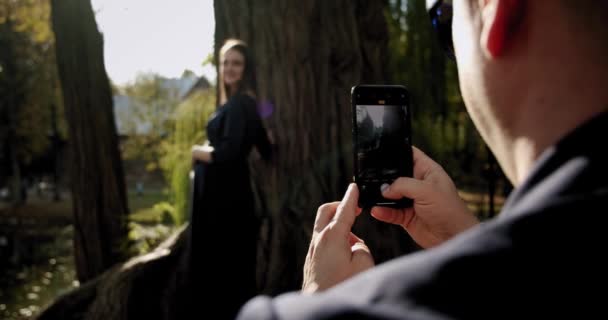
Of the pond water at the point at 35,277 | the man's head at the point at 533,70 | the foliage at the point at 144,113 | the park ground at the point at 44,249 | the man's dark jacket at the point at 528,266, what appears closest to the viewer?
the man's dark jacket at the point at 528,266

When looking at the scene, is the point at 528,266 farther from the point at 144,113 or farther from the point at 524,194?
the point at 144,113

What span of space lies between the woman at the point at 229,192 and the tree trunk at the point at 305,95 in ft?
0.45

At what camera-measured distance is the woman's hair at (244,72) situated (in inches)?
138

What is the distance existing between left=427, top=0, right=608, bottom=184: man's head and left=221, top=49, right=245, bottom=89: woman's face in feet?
9.29

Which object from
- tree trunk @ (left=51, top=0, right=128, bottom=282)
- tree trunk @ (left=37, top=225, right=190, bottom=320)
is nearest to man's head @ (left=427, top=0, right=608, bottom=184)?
tree trunk @ (left=37, top=225, right=190, bottom=320)

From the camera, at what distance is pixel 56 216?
2216cm

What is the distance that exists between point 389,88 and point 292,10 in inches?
88.1

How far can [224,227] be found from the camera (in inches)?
148

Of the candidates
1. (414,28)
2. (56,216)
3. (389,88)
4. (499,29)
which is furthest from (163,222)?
(56,216)

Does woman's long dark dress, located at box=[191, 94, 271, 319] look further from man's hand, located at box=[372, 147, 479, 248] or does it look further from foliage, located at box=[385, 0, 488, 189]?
foliage, located at box=[385, 0, 488, 189]

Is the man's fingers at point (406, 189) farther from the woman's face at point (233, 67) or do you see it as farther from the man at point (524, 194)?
the woman's face at point (233, 67)

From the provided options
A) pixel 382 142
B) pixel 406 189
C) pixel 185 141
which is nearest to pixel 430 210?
pixel 406 189

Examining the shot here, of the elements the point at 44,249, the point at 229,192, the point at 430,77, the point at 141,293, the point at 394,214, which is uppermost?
the point at 430,77

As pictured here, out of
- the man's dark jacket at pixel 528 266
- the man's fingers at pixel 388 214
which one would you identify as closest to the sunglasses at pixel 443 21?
the man's fingers at pixel 388 214
